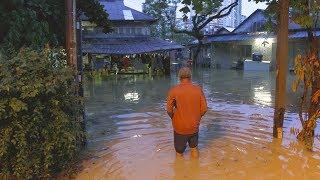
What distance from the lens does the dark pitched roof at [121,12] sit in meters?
33.2

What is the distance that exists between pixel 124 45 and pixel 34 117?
23.8 metres

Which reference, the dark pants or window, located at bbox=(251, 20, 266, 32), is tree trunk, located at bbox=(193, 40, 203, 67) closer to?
window, located at bbox=(251, 20, 266, 32)

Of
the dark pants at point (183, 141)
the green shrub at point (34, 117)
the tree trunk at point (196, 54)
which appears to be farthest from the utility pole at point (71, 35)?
the tree trunk at point (196, 54)

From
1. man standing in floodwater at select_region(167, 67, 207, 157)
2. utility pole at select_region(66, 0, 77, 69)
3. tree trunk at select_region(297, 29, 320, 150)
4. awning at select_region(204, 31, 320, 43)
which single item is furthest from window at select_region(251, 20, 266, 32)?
utility pole at select_region(66, 0, 77, 69)

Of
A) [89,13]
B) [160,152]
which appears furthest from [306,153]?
[89,13]

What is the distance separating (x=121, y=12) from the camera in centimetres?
3406

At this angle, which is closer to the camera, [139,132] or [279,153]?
[279,153]

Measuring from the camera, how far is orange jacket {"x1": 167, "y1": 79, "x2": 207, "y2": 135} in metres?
6.95

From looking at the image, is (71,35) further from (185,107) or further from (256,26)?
(256,26)

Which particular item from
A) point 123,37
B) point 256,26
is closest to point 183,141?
point 123,37

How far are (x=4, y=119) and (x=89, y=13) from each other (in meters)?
8.71

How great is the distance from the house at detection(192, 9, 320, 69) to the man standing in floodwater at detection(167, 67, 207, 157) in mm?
26944

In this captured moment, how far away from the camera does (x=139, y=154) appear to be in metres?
7.58

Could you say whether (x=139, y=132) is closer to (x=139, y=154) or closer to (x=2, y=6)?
(x=139, y=154)
